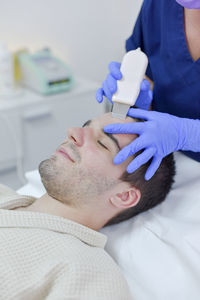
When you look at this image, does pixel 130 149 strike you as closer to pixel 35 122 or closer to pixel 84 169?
pixel 84 169

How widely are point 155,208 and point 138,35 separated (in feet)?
2.20

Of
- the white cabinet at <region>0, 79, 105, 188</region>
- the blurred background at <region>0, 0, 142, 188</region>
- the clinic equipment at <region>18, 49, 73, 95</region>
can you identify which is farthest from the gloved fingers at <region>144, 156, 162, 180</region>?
the clinic equipment at <region>18, 49, 73, 95</region>

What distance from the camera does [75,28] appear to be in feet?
7.70

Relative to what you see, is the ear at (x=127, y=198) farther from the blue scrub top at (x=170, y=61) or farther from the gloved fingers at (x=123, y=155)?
the blue scrub top at (x=170, y=61)

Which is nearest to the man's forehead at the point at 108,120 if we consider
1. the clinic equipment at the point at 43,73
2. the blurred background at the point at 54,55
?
the blurred background at the point at 54,55

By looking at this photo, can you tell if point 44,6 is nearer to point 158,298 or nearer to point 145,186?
point 145,186

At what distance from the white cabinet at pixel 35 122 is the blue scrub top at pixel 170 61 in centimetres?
65

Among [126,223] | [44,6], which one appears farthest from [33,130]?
[126,223]

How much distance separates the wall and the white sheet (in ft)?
4.16

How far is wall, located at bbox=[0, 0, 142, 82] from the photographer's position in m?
2.12

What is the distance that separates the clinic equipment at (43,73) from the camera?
6.46 ft

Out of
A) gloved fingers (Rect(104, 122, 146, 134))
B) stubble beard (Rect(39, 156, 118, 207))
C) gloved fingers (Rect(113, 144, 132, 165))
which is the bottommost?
stubble beard (Rect(39, 156, 118, 207))

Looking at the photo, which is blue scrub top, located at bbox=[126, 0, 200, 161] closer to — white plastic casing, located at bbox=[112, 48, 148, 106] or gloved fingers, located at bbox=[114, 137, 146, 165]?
white plastic casing, located at bbox=[112, 48, 148, 106]

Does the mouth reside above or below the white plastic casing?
below
